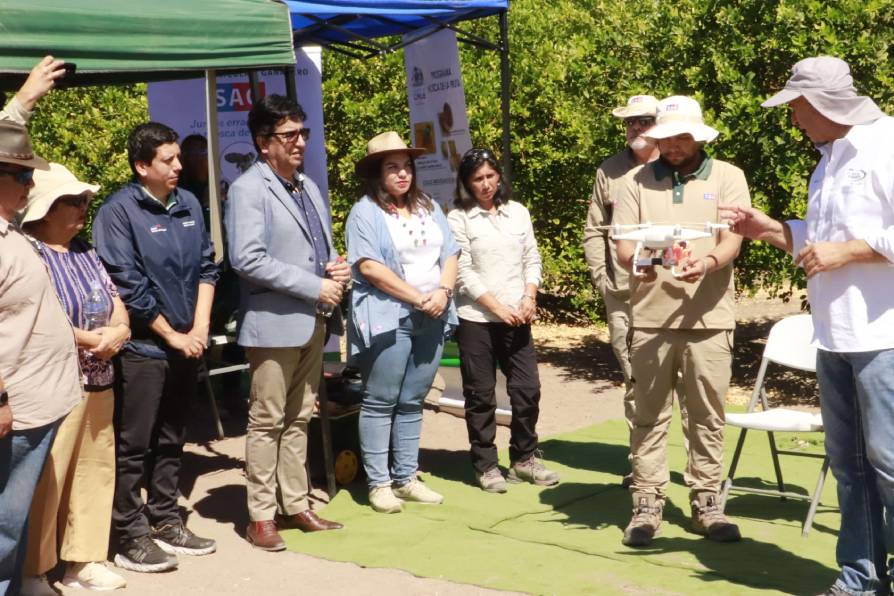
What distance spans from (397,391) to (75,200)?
7.08 ft

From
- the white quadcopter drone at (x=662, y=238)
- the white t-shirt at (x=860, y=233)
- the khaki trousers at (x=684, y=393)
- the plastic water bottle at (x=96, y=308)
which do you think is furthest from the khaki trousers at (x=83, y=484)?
the white t-shirt at (x=860, y=233)

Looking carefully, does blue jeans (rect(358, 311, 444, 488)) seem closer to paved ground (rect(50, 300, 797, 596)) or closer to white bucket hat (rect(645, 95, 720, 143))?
paved ground (rect(50, 300, 797, 596))

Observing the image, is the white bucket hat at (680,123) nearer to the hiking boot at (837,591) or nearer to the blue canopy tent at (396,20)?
the hiking boot at (837,591)

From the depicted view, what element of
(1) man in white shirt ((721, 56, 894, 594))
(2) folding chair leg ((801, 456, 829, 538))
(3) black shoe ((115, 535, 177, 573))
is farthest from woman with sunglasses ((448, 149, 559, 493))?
(1) man in white shirt ((721, 56, 894, 594))

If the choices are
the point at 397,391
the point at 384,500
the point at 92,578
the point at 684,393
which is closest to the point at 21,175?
the point at 92,578

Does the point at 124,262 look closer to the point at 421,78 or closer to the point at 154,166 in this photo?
the point at 154,166

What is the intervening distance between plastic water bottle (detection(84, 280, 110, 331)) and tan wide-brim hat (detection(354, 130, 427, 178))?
1.82 metres

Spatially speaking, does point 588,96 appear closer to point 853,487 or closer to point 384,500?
point 384,500

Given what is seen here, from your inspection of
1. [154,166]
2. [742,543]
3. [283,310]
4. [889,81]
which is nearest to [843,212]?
[742,543]

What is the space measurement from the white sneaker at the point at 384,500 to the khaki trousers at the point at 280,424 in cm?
44

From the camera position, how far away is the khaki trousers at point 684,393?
5535 mm

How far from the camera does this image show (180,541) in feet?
18.5

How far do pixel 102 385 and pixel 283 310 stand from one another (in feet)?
3.24

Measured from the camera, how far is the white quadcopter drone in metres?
5.00
